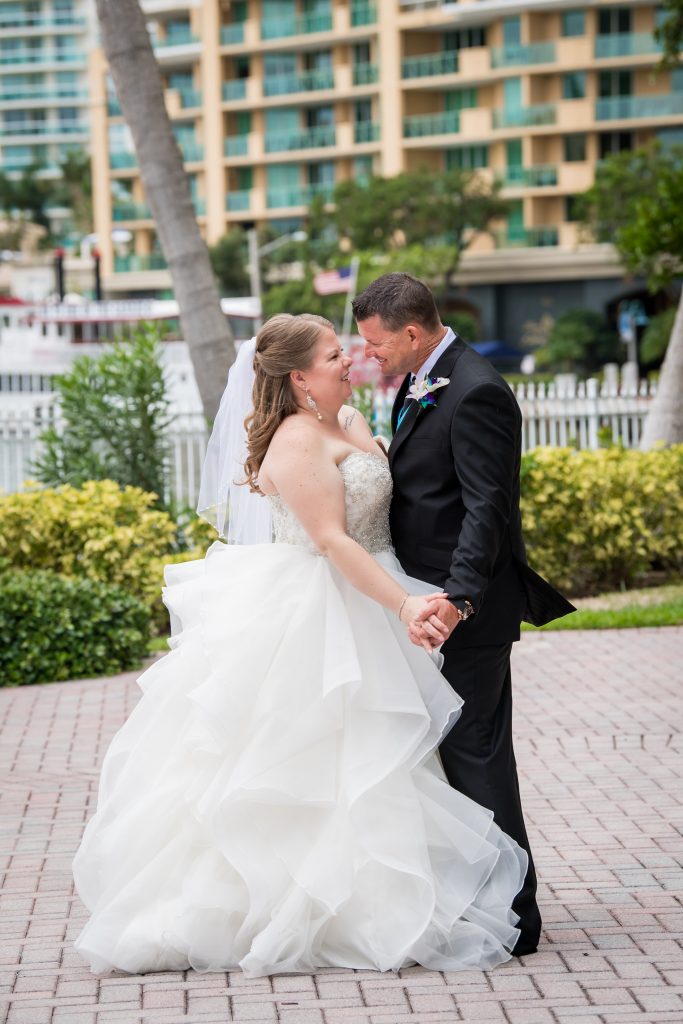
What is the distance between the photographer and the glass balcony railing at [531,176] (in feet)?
187

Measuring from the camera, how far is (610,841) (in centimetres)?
579

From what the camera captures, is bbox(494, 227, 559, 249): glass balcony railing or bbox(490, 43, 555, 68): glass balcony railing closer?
bbox(490, 43, 555, 68): glass balcony railing

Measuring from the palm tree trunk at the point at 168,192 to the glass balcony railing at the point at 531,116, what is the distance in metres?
47.0

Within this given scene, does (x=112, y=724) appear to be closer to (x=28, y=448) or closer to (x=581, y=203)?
(x=28, y=448)

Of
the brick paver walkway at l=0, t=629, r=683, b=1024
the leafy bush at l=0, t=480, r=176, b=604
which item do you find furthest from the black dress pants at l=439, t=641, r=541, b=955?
the leafy bush at l=0, t=480, r=176, b=604

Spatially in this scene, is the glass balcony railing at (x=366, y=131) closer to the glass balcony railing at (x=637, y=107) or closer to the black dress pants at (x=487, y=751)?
the glass balcony railing at (x=637, y=107)

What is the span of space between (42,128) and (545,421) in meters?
111

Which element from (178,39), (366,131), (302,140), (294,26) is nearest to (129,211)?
(178,39)

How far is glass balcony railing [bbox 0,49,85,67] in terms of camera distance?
118625mm

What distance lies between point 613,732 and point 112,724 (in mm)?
2699

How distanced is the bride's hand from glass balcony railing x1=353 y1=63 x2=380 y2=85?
58.7m

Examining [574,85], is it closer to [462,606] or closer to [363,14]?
[363,14]

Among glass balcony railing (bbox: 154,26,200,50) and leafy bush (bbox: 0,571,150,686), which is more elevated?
glass balcony railing (bbox: 154,26,200,50)

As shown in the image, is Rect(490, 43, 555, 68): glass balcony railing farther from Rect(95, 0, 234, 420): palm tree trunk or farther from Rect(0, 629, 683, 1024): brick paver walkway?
Rect(0, 629, 683, 1024): brick paver walkway
